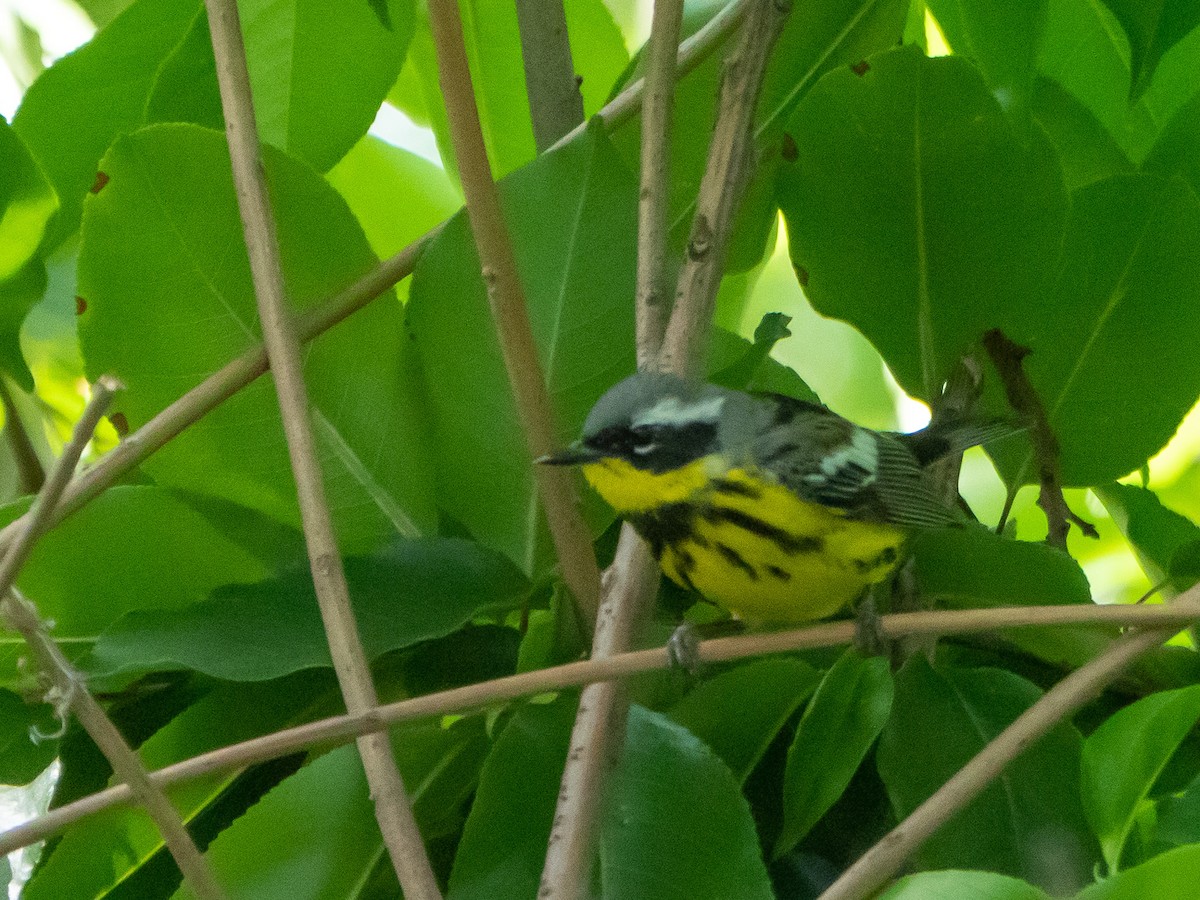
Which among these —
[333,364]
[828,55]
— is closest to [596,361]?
[333,364]

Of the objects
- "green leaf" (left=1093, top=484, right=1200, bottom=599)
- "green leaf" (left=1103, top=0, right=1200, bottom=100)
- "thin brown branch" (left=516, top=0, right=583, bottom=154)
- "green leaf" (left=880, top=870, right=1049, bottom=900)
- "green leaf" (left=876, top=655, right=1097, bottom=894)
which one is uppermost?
"thin brown branch" (left=516, top=0, right=583, bottom=154)

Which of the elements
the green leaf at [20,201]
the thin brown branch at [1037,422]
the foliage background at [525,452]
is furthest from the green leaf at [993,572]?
the green leaf at [20,201]

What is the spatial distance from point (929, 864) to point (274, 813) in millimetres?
324

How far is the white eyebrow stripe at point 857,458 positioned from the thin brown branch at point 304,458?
0.49 meters

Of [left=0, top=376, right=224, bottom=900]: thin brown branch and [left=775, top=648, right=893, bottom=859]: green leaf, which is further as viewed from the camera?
[left=775, top=648, right=893, bottom=859]: green leaf

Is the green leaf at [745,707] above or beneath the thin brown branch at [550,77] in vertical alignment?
beneath

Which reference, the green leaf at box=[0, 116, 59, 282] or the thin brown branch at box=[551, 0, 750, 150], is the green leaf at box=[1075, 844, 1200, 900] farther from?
the green leaf at box=[0, 116, 59, 282]

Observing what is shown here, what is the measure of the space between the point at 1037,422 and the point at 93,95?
649mm

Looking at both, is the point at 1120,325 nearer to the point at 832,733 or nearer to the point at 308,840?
the point at 832,733

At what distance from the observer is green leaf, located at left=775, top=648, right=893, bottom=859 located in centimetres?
64

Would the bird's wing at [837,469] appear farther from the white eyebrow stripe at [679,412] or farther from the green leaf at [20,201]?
the green leaf at [20,201]

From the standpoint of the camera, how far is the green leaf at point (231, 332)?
0.71 m

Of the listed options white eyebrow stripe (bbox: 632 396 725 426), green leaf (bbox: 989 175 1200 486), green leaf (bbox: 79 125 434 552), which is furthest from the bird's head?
green leaf (bbox: 989 175 1200 486)

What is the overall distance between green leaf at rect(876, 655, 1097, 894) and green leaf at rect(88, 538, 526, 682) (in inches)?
8.8
